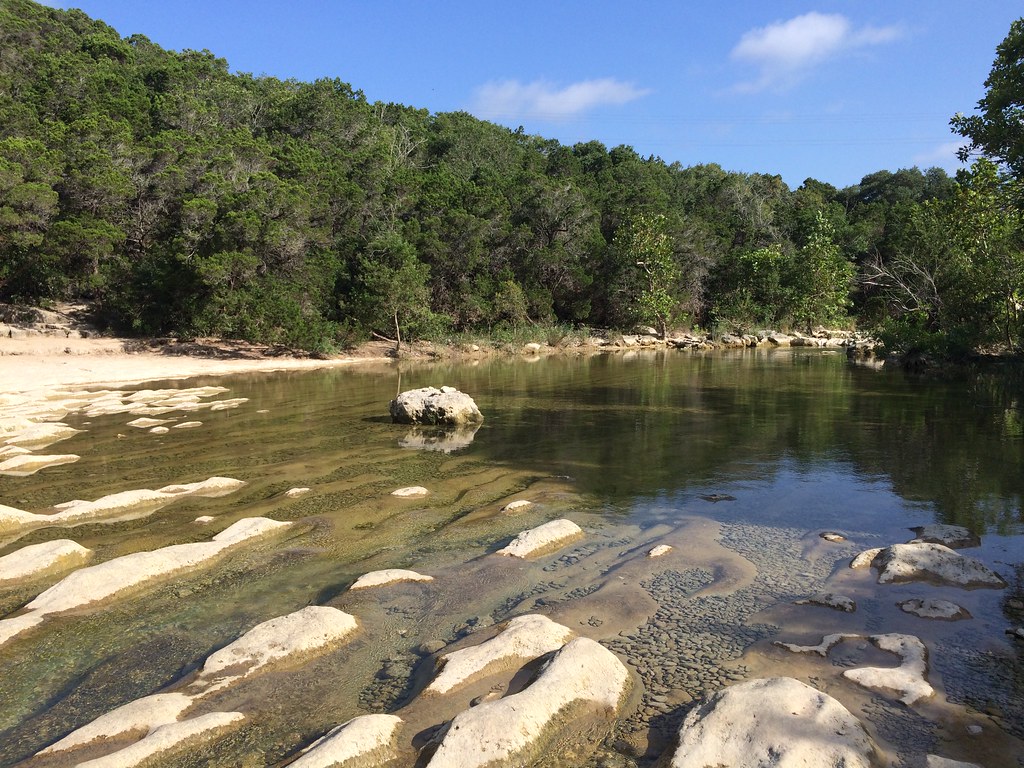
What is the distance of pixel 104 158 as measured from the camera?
31.7 meters

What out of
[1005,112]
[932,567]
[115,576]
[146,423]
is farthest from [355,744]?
[1005,112]

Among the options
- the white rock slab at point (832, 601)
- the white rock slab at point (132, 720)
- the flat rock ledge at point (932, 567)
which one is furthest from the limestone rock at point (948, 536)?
the white rock slab at point (132, 720)

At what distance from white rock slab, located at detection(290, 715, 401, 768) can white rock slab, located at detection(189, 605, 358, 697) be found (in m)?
1.06

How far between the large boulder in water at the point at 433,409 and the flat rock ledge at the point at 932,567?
9.21m

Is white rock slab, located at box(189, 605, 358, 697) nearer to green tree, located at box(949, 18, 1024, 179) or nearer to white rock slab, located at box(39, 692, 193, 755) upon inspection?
white rock slab, located at box(39, 692, 193, 755)

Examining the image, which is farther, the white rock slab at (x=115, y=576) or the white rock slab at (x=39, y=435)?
the white rock slab at (x=39, y=435)

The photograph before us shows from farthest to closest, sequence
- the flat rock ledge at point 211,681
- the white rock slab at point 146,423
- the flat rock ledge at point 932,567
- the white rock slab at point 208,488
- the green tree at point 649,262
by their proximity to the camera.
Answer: the green tree at point 649,262 < the white rock slab at point 146,423 < the white rock slab at point 208,488 < the flat rock ledge at point 932,567 < the flat rock ledge at point 211,681

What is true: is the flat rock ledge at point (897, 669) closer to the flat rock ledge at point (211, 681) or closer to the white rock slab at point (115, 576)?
the flat rock ledge at point (211, 681)

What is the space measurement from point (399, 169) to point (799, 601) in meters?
44.0

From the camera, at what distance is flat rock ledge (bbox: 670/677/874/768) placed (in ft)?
10.7

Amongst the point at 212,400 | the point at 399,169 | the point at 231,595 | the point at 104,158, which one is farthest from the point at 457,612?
the point at 399,169

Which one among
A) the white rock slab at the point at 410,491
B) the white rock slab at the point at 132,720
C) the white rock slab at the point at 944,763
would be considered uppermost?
the white rock slab at the point at 944,763

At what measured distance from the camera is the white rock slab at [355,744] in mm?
3377

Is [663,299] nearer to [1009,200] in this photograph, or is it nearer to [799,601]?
[1009,200]
